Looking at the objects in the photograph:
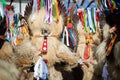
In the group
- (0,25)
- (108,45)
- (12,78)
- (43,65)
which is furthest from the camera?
(0,25)

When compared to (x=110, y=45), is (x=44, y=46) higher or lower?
lower

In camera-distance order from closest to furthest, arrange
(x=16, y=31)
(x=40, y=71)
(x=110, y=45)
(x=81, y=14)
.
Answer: (x=110, y=45)
(x=40, y=71)
(x=16, y=31)
(x=81, y=14)

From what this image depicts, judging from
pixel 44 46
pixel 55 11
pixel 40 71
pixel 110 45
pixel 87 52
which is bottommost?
pixel 40 71

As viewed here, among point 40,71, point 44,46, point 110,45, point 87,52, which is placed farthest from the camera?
point 87,52

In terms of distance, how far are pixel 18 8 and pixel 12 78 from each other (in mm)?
2387

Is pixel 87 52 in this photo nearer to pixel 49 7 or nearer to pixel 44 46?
pixel 44 46

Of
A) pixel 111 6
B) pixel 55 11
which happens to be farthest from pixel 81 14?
pixel 111 6

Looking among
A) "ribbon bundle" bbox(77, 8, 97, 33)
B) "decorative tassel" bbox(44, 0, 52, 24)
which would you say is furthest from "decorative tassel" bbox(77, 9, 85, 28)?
"decorative tassel" bbox(44, 0, 52, 24)

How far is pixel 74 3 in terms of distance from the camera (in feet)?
21.2

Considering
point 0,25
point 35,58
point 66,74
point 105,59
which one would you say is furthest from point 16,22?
point 105,59

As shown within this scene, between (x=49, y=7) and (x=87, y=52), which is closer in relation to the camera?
(x=49, y=7)

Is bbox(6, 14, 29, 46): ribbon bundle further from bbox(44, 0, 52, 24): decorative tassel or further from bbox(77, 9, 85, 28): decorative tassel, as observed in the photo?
bbox(77, 9, 85, 28): decorative tassel

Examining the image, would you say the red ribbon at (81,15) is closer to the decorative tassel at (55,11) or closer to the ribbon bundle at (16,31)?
the decorative tassel at (55,11)

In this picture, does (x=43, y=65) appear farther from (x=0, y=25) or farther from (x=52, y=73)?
(x=0, y=25)
